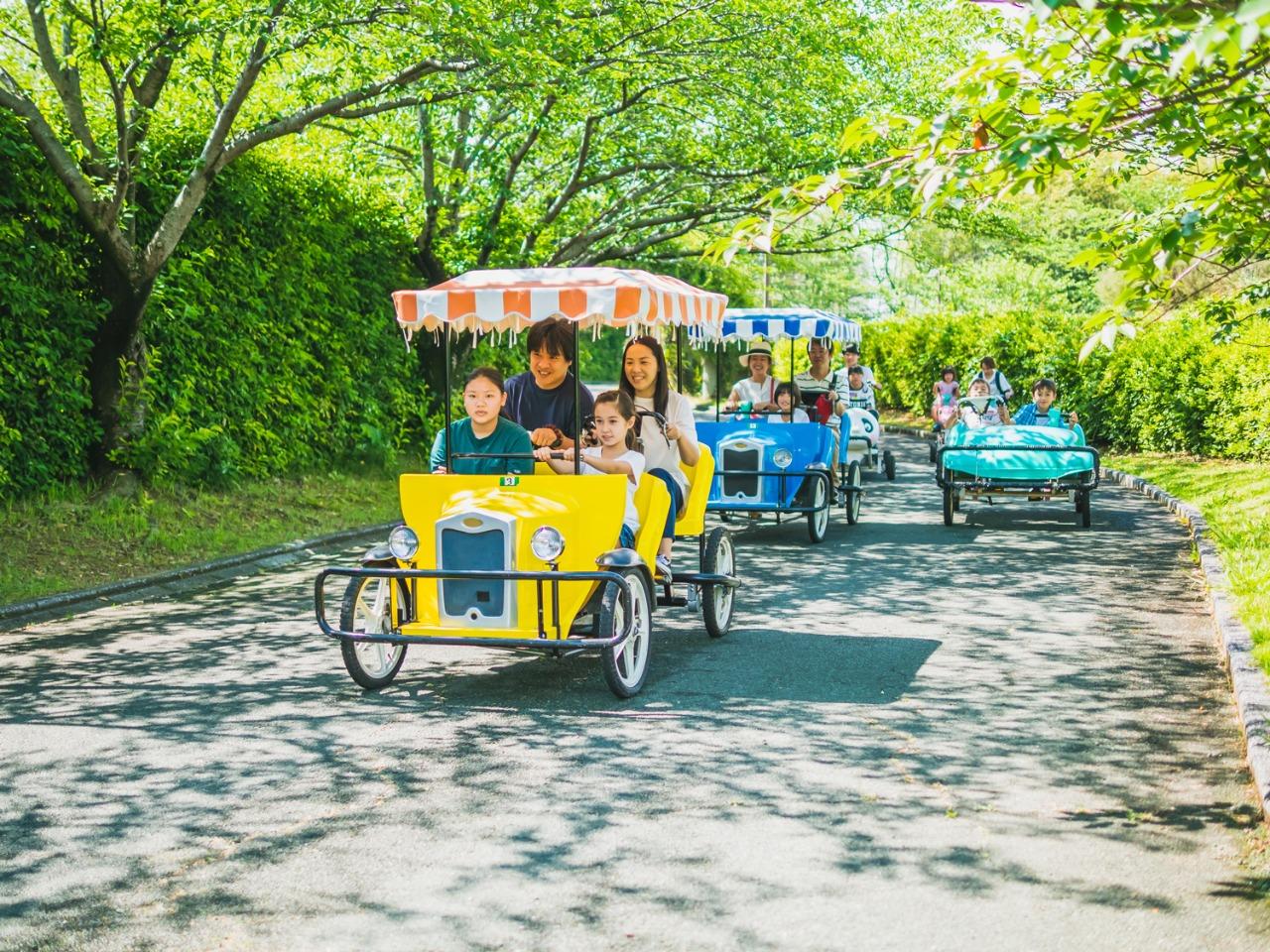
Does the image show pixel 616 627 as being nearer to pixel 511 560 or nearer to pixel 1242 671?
pixel 511 560

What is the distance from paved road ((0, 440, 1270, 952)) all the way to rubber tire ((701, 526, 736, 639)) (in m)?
0.13

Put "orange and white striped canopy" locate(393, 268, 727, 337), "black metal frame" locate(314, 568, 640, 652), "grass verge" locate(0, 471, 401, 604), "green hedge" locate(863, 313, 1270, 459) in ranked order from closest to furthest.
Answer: "black metal frame" locate(314, 568, 640, 652) → "orange and white striped canopy" locate(393, 268, 727, 337) → "grass verge" locate(0, 471, 401, 604) → "green hedge" locate(863, 313, 1270, 459)

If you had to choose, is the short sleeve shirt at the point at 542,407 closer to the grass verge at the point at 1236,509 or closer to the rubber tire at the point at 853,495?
the grass verge at the point at 1236,509

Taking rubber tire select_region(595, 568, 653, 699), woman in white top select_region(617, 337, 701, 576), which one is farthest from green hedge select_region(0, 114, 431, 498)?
rubber tire select_region(595, 568, 653, 699)

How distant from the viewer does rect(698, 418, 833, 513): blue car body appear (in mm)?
14195

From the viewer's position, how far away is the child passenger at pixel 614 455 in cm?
814

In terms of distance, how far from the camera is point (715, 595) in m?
9.05

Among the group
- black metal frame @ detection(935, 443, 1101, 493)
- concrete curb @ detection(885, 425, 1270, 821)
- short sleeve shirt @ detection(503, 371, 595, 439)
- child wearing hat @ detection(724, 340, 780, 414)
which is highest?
child wearing hat @ detection(724, 340, 780, 414)

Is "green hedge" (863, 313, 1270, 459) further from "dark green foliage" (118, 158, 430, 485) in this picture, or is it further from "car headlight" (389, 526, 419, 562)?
"car headlight" (389, 526, 419, 562)

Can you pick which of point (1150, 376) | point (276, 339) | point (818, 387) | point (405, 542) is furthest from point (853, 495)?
point (1150, 376)

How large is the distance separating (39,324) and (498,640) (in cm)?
702

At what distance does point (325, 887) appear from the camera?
4.70 meters

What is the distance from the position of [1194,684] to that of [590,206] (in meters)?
17.3

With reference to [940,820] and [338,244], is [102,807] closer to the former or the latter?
[940,820]
